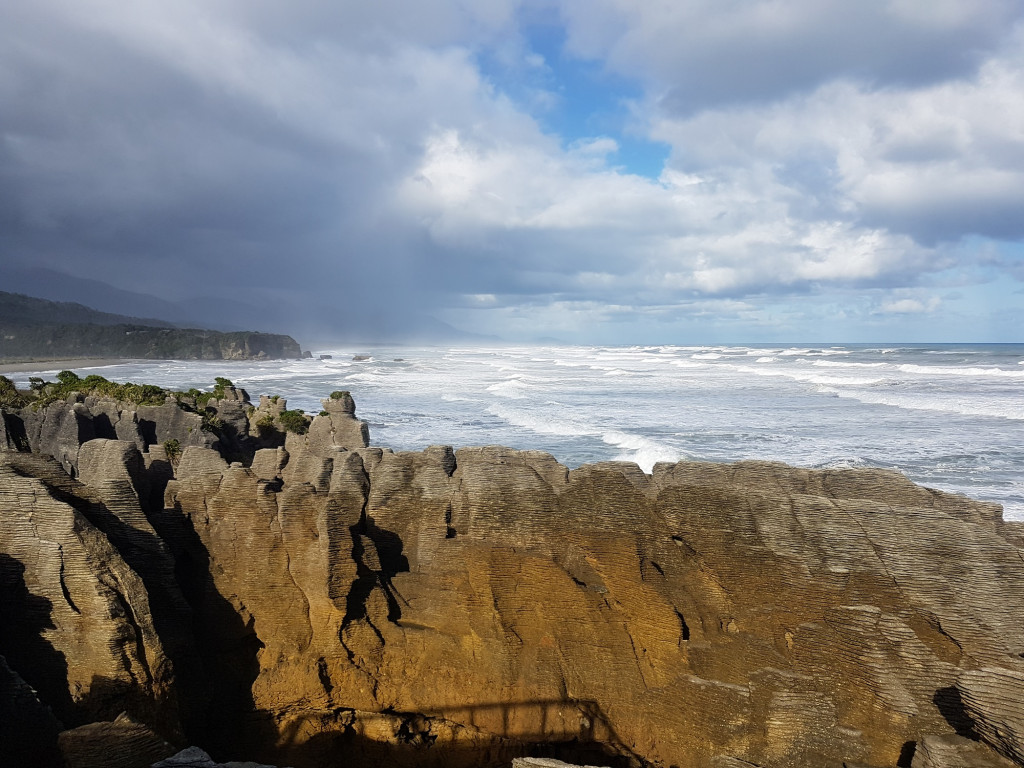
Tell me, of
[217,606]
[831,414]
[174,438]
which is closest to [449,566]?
[217,606]

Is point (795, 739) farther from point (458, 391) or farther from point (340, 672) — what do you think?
point (458, 391)

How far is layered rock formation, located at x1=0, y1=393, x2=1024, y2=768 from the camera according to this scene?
691 centimetres

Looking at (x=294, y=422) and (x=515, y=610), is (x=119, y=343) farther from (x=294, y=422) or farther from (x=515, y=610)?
(x=515, y=610)

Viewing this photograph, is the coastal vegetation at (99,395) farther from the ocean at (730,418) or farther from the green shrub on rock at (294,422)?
the ocean at (730,418)

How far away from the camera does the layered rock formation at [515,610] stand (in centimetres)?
691

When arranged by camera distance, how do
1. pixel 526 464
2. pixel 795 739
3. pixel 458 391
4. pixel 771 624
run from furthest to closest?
pixel 458 391 < pixel 526 464 < pixel 771 624 < pixel 795 739

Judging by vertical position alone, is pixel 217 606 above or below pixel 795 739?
above

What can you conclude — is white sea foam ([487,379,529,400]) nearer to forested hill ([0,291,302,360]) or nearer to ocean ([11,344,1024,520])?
ocean ([11,344,1024,520])

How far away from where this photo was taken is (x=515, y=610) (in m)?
8.21

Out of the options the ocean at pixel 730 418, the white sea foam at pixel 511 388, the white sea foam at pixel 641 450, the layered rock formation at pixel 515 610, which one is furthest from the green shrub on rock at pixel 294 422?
the white sea foam at pixel 511 388

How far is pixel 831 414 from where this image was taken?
123ft

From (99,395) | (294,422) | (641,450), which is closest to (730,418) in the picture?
(641,450)

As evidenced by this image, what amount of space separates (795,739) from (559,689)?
2732 millimetres

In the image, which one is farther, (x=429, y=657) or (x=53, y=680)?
(x=429, y=657)
